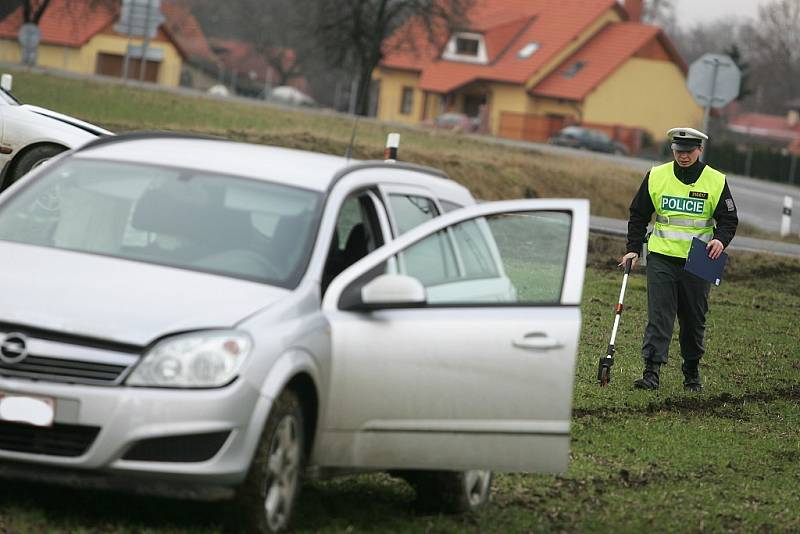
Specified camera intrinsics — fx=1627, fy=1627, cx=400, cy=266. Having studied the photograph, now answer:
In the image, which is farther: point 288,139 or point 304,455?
point 288,139

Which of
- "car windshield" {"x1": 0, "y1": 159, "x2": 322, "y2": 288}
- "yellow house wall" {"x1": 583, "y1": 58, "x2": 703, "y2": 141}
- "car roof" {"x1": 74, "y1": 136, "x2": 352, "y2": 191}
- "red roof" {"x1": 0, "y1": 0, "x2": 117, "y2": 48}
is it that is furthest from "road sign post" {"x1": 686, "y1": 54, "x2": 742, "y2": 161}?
"red roof" {"x1": 0, "y1": 0, "x2": 117, "y2": 48}

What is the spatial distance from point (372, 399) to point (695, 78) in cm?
2149

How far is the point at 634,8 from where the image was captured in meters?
92.7

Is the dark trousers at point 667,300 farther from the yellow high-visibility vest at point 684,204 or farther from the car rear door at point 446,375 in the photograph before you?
the car rear door at point 446,375

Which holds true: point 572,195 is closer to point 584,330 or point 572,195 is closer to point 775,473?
point 584,330

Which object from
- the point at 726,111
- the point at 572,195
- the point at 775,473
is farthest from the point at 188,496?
the point at 726,111

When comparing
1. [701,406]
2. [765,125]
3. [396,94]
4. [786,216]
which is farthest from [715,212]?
[765,125]

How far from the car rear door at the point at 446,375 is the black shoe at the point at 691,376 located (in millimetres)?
5767

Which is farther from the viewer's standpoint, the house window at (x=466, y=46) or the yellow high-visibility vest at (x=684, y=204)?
the house window at (x=466, y=46)

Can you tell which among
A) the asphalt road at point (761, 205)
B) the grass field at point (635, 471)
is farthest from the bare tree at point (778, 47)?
the grass field at point (635, 471)

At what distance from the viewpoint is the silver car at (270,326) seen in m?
5.92

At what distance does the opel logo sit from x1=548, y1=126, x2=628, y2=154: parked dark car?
6608cm

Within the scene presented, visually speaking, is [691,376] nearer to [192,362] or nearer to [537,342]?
[537,342]

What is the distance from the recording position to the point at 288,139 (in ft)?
103
